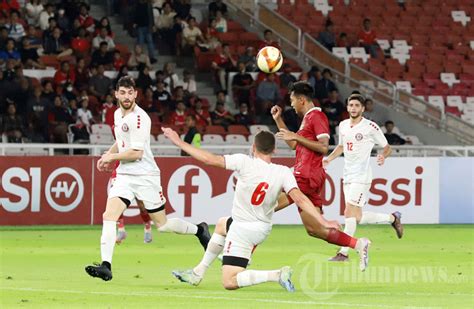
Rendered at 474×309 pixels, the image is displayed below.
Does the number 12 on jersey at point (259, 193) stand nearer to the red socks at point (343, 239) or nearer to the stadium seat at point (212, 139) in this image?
the red socks at point (343, 239)

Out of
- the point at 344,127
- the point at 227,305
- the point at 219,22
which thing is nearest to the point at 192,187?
the point at 344,127

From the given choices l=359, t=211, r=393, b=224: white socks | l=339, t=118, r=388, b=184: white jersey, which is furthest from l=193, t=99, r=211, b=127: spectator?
l=339, t=118, r=388, b=184: white jersey

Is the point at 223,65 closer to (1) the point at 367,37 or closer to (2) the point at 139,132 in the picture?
(1) the point at 367,37

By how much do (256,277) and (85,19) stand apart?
1822 centimetres

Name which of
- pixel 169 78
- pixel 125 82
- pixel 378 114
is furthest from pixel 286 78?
pixel 125 82

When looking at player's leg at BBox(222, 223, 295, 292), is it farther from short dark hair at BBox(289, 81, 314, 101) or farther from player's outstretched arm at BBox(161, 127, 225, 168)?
short dark hair at BBox(289, 81, 314, 101)

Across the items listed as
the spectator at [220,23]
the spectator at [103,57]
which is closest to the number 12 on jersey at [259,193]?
the spectator at [103,57]

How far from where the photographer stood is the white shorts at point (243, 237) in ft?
40.7

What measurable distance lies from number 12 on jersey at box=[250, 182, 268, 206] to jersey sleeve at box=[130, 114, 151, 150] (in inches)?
99.3

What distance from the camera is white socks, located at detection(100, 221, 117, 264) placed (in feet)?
44.4

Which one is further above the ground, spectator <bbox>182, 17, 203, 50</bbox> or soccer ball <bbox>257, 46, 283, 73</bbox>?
soccer ball <bbox>257, 46, 283, 73</bbox>

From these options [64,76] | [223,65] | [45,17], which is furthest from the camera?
[223,65]

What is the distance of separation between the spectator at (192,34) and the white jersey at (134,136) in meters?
16.1

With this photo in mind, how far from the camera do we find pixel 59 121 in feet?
84.7
